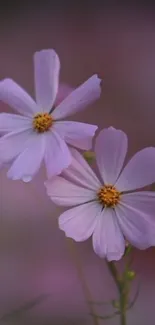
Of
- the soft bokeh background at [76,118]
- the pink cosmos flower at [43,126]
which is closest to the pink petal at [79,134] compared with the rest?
the pink cosmos flower at [43,126]

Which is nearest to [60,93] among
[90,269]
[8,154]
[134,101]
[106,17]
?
[8,154]

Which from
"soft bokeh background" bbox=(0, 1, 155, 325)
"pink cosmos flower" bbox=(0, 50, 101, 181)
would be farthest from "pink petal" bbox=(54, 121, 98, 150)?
"soft bokeh background" bbox=(0, 1, 155, 325)

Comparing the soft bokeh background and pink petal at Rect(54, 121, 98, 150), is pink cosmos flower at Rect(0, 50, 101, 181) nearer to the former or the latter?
pink petal at Rect(54, 121, 98, 150)

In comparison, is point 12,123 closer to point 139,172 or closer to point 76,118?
point 139,172

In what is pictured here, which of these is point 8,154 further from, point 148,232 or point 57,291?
point 57,291

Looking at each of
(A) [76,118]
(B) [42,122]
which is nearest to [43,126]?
(B) [42,122]

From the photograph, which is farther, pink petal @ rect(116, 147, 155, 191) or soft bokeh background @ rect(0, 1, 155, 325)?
soft bokeh background @ rect(0, 1, 155, 325)

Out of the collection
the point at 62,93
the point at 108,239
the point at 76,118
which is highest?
the point at 76,118
